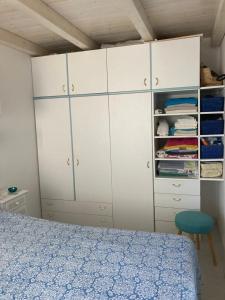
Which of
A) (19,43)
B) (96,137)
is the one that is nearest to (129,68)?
(96,137)

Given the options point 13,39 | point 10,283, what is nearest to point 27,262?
point 10,283

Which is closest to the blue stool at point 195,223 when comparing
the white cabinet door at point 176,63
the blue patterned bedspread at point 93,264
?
the blue patterned bedspread at point 93,264

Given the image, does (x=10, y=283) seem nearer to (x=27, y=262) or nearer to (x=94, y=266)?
(x=27, y=262)

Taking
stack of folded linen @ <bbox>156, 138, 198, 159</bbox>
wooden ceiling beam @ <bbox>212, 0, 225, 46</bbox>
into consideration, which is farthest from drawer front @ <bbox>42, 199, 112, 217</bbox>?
wooden ceiling beam @ <bbox>212, 0, 225, 46</bbox>

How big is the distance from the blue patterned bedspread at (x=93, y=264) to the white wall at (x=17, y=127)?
44.0 inches

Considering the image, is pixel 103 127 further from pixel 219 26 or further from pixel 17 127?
pixel 219 26

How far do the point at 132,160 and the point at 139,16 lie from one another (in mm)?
1521

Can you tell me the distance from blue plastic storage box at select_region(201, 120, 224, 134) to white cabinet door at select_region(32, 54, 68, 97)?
1.67 m

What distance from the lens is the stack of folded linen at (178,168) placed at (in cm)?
290

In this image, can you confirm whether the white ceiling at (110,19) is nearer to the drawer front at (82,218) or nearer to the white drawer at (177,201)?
the white drawer at (177,201)

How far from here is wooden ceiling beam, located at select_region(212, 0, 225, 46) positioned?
82.9 inches

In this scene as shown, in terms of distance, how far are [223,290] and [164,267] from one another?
1.12m

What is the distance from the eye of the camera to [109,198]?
3.17 metres

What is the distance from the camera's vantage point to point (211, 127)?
2748 mm
